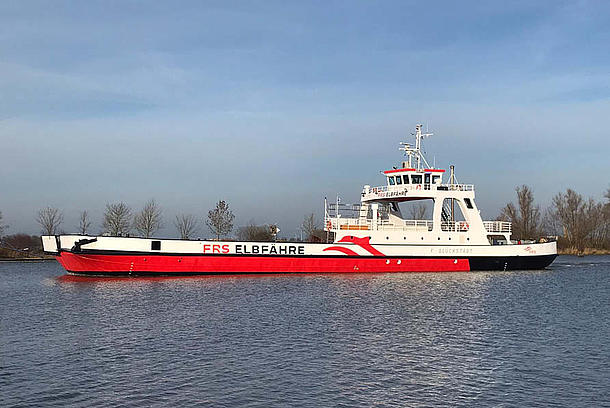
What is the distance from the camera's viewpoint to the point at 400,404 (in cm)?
1324

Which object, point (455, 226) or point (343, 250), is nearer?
point (343, 250)

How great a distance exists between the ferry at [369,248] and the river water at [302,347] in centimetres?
509

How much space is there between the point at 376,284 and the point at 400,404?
22906mm

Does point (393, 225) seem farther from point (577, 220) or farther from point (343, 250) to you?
point (577, 220)

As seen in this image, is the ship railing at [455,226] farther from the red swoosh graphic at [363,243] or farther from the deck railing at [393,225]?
the red swoosh graphic at [363,243]

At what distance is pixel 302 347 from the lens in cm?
1875

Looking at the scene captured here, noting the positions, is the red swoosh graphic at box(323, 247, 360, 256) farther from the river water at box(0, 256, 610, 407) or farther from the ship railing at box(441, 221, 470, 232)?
the ship railing at box(441, 221, 470, 232)

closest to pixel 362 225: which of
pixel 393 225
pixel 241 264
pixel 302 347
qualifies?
pixel 393 225

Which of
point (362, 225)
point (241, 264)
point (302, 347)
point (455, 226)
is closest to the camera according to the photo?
point (302, 347)

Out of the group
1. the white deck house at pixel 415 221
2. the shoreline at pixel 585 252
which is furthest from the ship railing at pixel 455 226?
the shoreline at pixel 585 252

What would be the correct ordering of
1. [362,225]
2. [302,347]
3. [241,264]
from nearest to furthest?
[302,347] < [241,264] < [362,225]

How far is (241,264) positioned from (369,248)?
30.8 ft

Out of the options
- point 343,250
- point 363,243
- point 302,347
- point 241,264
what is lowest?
point 302,347

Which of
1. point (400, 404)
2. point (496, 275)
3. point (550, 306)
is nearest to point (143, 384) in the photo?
point (400, 404)
